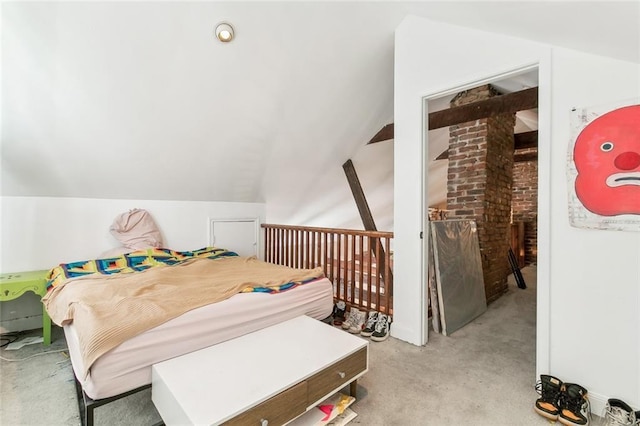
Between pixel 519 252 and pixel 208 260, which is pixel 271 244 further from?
pixel 519 252

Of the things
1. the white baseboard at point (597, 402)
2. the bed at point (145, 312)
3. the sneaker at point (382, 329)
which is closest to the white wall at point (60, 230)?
the bed at point (145, 312)

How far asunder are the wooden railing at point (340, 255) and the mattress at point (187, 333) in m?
0.69

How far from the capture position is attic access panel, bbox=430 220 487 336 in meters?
2.62

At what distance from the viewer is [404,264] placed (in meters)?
2.44

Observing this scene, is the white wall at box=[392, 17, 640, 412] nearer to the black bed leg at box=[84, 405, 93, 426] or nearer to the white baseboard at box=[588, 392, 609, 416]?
the white baseboard at box=[588, 392, 609, 416]

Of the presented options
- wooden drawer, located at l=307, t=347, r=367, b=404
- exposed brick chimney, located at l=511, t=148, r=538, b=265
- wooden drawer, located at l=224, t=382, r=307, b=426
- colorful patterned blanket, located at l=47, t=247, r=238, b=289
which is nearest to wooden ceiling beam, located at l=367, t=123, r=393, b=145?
colorful patterned blanket, located at l=47, t=247, r=238, b=289

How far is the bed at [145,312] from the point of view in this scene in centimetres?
133

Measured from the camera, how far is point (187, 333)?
1.58m

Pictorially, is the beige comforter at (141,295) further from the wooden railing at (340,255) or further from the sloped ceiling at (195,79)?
the sloped ceiling at (195,79)

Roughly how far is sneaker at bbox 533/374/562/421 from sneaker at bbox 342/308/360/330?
138cm

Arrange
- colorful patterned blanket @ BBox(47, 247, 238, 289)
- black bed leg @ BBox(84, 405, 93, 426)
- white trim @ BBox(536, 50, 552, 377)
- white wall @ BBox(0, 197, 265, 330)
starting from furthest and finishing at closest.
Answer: white wall @ BBox(0, 197, 265, 330), colorful patterned blanket @ BBox(47, 247, 238, 289), white trim @ BBox(536, 50, 552, 377), black bed leg @ BBox(84, 405, 93, 426)

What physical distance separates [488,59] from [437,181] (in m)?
4.44

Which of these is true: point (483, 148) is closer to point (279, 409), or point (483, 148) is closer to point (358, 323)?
point (358, 323)

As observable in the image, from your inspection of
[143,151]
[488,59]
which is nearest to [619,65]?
[488,59]
